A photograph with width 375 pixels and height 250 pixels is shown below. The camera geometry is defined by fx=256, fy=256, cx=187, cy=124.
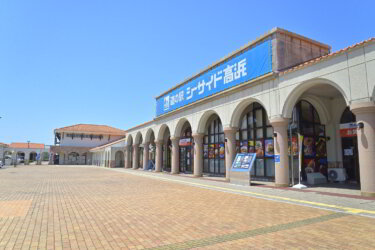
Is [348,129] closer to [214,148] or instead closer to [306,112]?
[306,112]

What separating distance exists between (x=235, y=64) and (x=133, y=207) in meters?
11.9

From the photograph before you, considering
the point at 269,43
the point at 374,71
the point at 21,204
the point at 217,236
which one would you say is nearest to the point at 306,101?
the point at 269,43

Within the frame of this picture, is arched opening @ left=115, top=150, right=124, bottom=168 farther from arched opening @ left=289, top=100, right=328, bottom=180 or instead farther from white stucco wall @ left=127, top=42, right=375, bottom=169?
arched opening @ left=289, top=100, right=328, bottom=180

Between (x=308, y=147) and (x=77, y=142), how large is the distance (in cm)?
5647

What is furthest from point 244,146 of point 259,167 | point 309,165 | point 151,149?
point 151,149

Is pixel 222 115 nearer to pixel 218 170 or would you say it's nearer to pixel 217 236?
pixel 218 170

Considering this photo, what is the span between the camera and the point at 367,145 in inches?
368

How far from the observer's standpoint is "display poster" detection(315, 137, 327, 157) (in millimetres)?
15380

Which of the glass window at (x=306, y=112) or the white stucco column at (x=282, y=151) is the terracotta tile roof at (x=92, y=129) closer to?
the glass window at (x=306, y=112)

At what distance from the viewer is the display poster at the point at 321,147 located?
50.5 feet

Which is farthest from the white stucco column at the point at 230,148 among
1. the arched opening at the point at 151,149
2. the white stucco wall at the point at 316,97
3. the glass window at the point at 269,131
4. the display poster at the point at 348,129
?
the arched opening at the point at 151,149

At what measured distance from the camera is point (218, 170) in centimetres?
2158

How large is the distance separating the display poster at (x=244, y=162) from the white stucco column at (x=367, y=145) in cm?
533

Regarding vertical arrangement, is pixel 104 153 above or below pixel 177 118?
below
